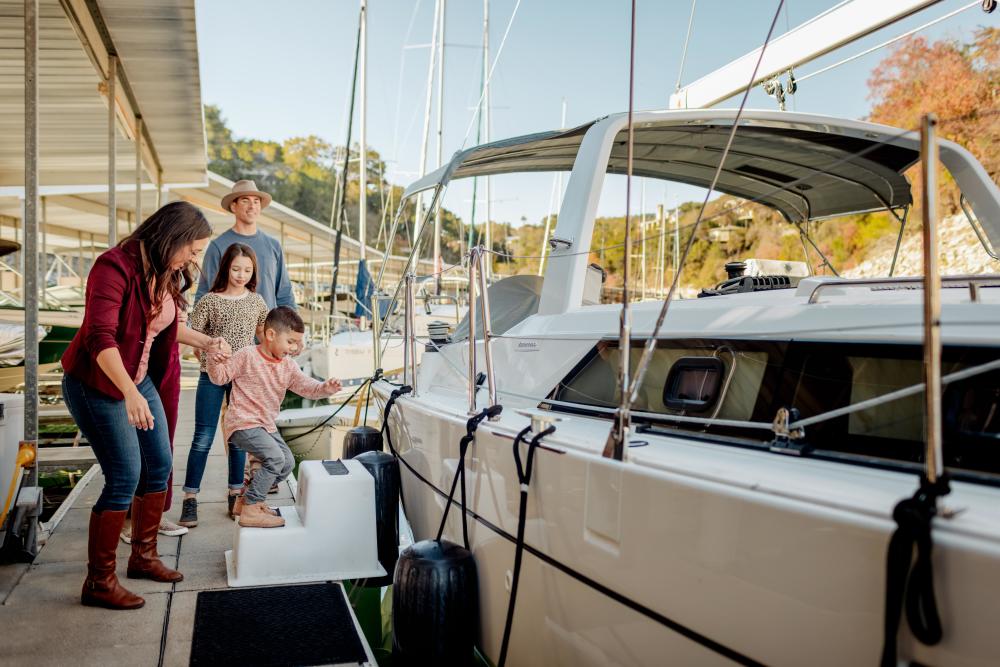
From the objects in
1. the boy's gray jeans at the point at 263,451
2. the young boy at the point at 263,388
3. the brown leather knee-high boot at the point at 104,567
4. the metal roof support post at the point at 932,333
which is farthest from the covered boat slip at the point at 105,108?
the metal roof support post at the point at 932,333

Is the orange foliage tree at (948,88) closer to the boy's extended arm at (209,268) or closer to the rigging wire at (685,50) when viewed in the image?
the rigging wire at (685,50)

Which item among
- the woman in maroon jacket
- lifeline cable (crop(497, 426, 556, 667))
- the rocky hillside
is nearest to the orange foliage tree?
the rocky hillside

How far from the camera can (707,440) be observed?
2273 millimetres

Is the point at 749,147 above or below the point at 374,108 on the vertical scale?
below

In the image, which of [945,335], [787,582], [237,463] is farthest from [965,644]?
[237,463]

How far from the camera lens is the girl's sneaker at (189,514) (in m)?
4.32

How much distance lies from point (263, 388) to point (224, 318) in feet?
1.63

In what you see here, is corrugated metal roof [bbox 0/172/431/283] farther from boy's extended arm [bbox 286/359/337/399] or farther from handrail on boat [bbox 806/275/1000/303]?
handrail on boat [bbox 806/275/1000/303]

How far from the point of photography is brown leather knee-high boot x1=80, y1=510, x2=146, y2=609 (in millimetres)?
3068

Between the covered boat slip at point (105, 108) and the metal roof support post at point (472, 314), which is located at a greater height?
the covered boat slip at point (105, 108)

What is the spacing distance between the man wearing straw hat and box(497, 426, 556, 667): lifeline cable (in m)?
2.49

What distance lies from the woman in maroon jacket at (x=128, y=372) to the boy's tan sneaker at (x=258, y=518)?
0.37 metres

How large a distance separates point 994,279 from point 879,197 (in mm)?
2371

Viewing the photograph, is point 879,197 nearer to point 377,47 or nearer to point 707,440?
point 707,440
